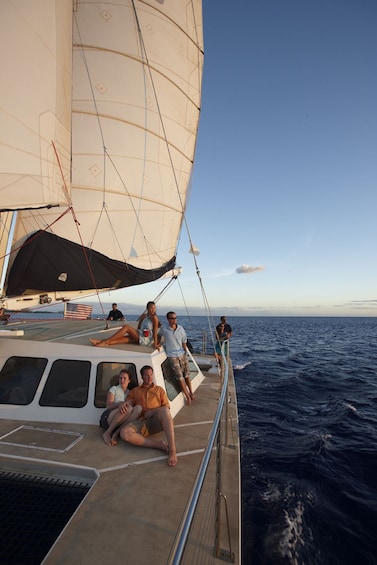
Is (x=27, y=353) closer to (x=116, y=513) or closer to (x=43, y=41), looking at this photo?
(x=116, y=513)

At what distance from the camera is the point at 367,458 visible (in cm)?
744

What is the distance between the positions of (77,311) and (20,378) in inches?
325

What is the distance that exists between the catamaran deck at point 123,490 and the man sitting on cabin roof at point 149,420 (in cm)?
13

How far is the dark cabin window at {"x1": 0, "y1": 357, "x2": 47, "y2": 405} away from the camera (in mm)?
4859

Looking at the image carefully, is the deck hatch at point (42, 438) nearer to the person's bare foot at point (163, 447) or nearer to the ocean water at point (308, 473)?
the person's bare foot at point (163, 447)

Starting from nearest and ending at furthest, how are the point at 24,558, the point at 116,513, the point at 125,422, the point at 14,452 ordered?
1. the point at 24,558
2. the point at 116,513
3. the point at 14,452
4. the point at 125,422

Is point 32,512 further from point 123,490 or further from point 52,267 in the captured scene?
point 52,267

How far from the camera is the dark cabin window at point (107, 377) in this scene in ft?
15.7

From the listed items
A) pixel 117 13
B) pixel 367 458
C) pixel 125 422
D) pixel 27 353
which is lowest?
pixel 367 458

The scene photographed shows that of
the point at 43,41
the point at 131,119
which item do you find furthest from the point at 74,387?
the point at 131,119

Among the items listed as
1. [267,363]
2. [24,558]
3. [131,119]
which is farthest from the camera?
[267,363]

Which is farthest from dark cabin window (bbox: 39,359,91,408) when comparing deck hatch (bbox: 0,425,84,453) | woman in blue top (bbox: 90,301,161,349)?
woman in blue top (bbox: 90,301,161,349)

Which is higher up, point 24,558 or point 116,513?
Result: point 116,513

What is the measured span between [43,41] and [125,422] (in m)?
6.22
